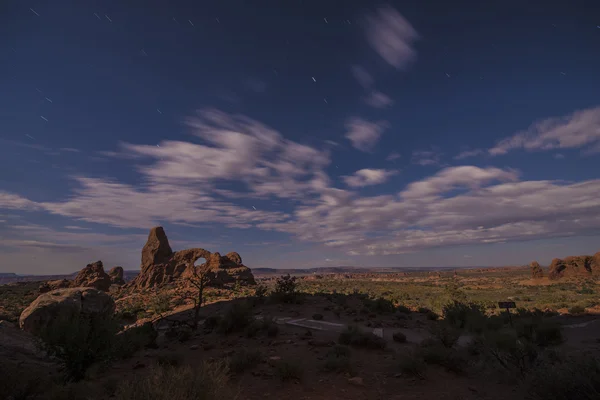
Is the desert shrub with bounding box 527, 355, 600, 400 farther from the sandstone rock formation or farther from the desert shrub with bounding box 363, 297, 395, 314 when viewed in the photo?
the sandstone rock formation

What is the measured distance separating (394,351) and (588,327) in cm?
1324

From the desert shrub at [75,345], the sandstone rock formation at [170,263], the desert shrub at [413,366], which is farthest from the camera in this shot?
the sandstone rock formation at [170,263]

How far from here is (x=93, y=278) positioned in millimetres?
43188

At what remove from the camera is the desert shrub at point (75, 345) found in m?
8.67

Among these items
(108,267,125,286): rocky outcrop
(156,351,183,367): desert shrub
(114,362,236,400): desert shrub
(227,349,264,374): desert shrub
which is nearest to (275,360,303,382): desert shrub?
(227,349,264,374): desert shrub

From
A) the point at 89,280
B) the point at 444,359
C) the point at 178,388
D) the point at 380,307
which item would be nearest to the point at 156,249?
the point at 89,280

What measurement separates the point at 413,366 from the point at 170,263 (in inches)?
1906

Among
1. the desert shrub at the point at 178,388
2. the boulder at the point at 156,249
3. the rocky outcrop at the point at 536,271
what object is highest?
the boulder at the point at 156,249

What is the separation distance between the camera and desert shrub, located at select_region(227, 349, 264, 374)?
9719mm

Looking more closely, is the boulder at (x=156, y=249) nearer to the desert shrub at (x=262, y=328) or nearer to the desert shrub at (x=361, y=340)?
the desert shrub at (x=262, y=328)

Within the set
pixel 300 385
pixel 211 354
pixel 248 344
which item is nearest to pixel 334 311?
pixel 248 344

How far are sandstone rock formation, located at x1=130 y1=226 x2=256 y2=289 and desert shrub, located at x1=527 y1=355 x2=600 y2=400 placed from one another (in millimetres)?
37518

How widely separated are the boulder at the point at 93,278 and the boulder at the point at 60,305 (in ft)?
94.1

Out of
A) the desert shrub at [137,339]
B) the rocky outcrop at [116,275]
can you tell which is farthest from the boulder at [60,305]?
the rocky outcrop at [116,275]
